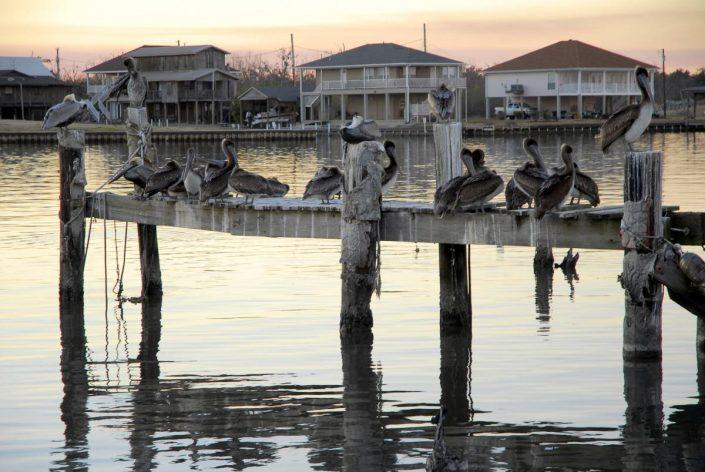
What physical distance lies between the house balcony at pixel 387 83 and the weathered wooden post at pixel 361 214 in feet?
307

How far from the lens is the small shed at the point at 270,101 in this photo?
391 feet

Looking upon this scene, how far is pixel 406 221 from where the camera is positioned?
16.0 metres

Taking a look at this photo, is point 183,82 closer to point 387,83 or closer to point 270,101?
point 270,101

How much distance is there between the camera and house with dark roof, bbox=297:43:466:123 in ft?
362

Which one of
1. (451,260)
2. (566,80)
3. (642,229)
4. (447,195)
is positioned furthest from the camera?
(566,80)

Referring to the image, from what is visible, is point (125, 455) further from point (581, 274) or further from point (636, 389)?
point (581, 274)

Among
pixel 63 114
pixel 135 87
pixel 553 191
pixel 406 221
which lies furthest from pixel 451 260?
pixel 63 114

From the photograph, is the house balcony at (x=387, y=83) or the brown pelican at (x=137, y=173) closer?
the brown pelican at (x=137, y=173)

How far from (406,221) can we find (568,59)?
341 feet

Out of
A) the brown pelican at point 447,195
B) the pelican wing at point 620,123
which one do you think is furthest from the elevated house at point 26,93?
the pelican wing at point 620,123

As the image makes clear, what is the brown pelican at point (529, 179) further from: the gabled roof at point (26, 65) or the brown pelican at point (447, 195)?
the gabled roof at point (26, 65)

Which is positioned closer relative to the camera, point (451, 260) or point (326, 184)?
point (451, 260)

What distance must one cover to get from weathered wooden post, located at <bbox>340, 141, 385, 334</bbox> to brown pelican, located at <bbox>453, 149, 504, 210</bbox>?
4.28 feet

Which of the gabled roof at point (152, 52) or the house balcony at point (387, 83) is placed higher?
the gabled roof at point (152, 52)
